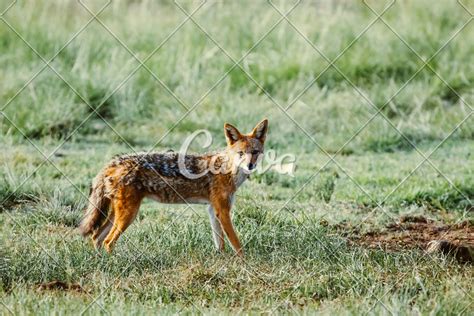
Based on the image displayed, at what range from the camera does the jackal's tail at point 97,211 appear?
7789 mm

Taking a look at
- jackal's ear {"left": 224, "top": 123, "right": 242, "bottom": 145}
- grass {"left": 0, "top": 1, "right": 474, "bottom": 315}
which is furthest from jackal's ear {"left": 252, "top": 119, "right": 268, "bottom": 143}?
grass {"left": 0, "top": 1, "right": 474, "bottom": 315}

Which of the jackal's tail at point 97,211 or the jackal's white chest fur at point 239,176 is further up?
the jackal's white chest fur at point 239,176

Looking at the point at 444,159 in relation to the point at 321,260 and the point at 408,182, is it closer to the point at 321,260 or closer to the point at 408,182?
the point at 408,182

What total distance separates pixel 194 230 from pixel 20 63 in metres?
6.11

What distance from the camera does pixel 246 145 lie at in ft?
26.1

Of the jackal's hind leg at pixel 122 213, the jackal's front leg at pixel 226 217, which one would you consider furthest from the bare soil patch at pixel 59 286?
the jackal's front leg at pixel 226 217

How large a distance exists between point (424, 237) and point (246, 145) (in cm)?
167

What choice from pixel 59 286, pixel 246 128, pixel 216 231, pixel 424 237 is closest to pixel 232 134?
pixel 216 231

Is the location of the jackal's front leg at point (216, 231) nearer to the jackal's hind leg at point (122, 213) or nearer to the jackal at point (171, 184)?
the jackal at point (171, 184)

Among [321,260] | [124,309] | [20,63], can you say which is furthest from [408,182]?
[20,63]

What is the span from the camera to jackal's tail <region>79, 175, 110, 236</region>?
7.79m

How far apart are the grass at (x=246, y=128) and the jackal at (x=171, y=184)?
159 mm

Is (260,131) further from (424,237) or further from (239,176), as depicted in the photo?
(424,237)

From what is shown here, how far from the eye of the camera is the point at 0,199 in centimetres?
903
